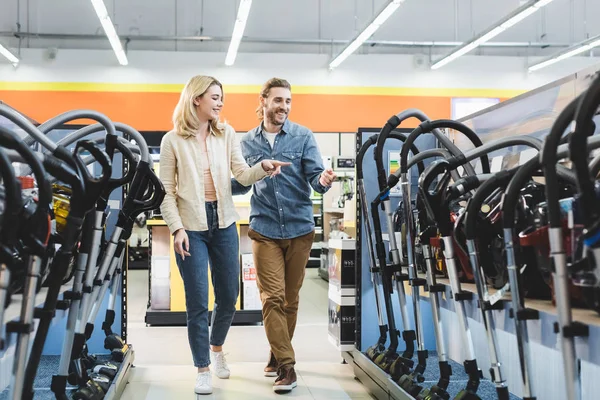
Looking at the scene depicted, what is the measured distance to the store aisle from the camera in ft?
12.4

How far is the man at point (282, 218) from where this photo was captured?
3.77m

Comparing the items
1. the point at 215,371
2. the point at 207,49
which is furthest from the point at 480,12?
the point at 215,371

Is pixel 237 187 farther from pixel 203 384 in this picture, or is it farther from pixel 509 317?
pixel 509 317

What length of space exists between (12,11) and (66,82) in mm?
1691

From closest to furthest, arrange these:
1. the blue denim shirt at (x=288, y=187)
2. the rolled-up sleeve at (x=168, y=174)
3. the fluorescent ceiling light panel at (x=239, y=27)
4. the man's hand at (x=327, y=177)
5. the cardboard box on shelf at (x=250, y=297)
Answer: the rolled-up sleeve at (x=168, y=174) < the man's hand at (x=327, y=177) < the blue denim shirt at (x=288, y=187) < the cardboard box on shelf at (x=250, y=297) < the fluorescent ceiling light panel at (x=239, y=27)

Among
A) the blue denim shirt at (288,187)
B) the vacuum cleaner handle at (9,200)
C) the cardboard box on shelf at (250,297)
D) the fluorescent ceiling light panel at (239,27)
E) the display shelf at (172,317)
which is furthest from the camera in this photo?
the fluorescent ceiling light panel at (239,27)

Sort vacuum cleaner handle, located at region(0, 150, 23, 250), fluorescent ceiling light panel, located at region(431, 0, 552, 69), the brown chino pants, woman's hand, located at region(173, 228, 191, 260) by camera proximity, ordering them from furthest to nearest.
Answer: fluorescent ceiling light panel, located at region(431, 0, 552, 69), the brown chino pants, woman's hand, located at region(173, 228, 191, 260), vacuum cleaner handle, located at region(0, 150, 23, 250)

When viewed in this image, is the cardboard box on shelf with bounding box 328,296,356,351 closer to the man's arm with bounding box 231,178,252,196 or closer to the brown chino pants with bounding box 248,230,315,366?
the brown chino pants with bounding box 248,230,315,366

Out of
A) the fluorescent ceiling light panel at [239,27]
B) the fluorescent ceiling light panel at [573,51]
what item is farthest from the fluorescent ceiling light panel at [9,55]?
the fluorescent ceiling light panel at [573,51]

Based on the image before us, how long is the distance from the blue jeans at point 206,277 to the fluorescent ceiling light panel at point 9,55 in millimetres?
9822

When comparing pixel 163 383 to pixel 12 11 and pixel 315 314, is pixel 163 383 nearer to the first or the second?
pixel 315 314

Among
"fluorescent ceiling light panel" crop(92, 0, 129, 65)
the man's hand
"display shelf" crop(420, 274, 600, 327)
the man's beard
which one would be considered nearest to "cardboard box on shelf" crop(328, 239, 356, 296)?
the man's hand

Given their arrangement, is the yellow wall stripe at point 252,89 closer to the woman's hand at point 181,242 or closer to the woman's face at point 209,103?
the woman's face at point 209,103

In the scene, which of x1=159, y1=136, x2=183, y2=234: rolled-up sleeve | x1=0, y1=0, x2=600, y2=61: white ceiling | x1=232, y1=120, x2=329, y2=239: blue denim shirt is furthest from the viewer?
x1=0, y1=0, x2=600, y2=61: white ceiling
